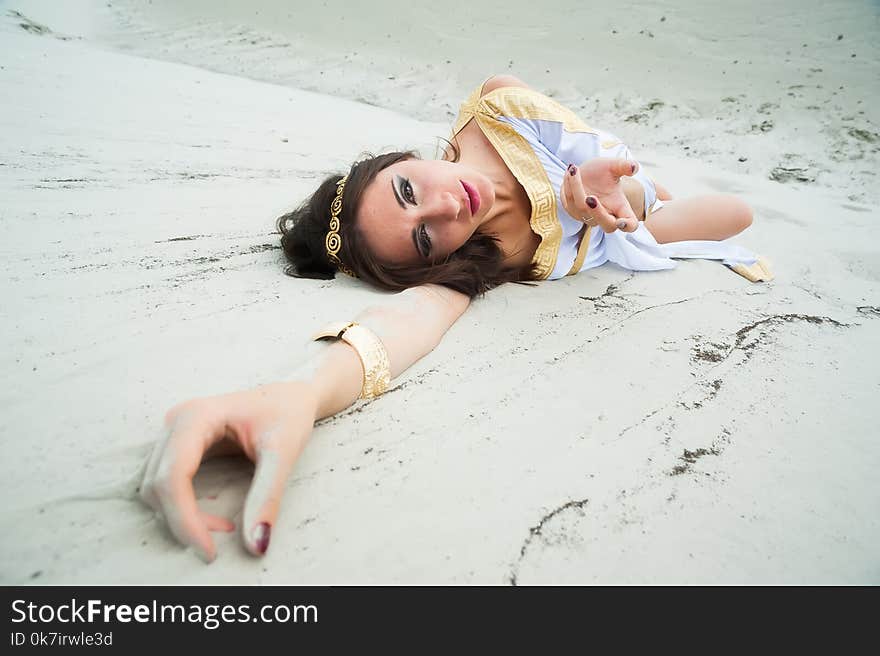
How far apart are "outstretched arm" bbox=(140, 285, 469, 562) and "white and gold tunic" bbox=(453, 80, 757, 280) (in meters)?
1.15

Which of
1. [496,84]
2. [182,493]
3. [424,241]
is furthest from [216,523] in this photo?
[496,84]

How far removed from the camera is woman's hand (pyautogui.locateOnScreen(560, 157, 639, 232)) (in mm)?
1714

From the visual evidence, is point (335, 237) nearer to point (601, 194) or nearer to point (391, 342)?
point (391, 342)

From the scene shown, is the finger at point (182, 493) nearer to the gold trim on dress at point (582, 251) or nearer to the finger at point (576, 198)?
the finger at point (576, 198)

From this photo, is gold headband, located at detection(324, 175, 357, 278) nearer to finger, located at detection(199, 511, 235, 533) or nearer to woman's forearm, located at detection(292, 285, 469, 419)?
woman's forearm, located at detection(292, 285, 469, 419)

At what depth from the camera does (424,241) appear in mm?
1683

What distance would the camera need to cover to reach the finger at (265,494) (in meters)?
0.81

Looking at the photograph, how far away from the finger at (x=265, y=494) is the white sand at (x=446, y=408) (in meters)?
0.05

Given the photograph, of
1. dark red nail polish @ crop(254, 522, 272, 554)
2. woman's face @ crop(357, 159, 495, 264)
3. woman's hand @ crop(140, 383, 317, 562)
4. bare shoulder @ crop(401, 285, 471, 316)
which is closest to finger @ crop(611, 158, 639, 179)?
woman's face @ crop(357, 159, 495, 264)

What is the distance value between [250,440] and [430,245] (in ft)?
3.24

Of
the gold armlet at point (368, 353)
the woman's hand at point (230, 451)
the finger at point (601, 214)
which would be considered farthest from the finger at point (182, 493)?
the finger at point (601, 214)
